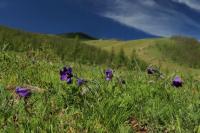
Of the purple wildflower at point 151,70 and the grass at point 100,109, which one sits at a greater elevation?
the purple wildflower at point 151,70

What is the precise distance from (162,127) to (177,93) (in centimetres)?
214

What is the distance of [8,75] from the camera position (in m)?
8.60

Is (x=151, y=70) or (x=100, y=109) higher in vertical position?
(x=151, y=70)

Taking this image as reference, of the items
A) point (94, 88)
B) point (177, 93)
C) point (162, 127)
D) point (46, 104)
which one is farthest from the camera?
point (177, 93)

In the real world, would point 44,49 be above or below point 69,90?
above

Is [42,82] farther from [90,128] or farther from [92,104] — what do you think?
[90,128]

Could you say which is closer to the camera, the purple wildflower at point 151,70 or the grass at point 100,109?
the grass at point 100,109

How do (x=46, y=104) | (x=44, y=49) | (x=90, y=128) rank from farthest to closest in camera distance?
(x=44, y=49) → (x=46, y=104) → (x=90, y=128)

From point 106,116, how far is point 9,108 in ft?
4.02

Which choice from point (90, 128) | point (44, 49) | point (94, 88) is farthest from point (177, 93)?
point (44, 49)

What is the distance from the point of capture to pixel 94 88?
6.26 meters

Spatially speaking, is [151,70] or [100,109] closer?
[100,109]

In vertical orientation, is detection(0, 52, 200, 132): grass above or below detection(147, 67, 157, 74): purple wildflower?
below

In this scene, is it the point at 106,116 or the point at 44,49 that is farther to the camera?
the point at 44,49
